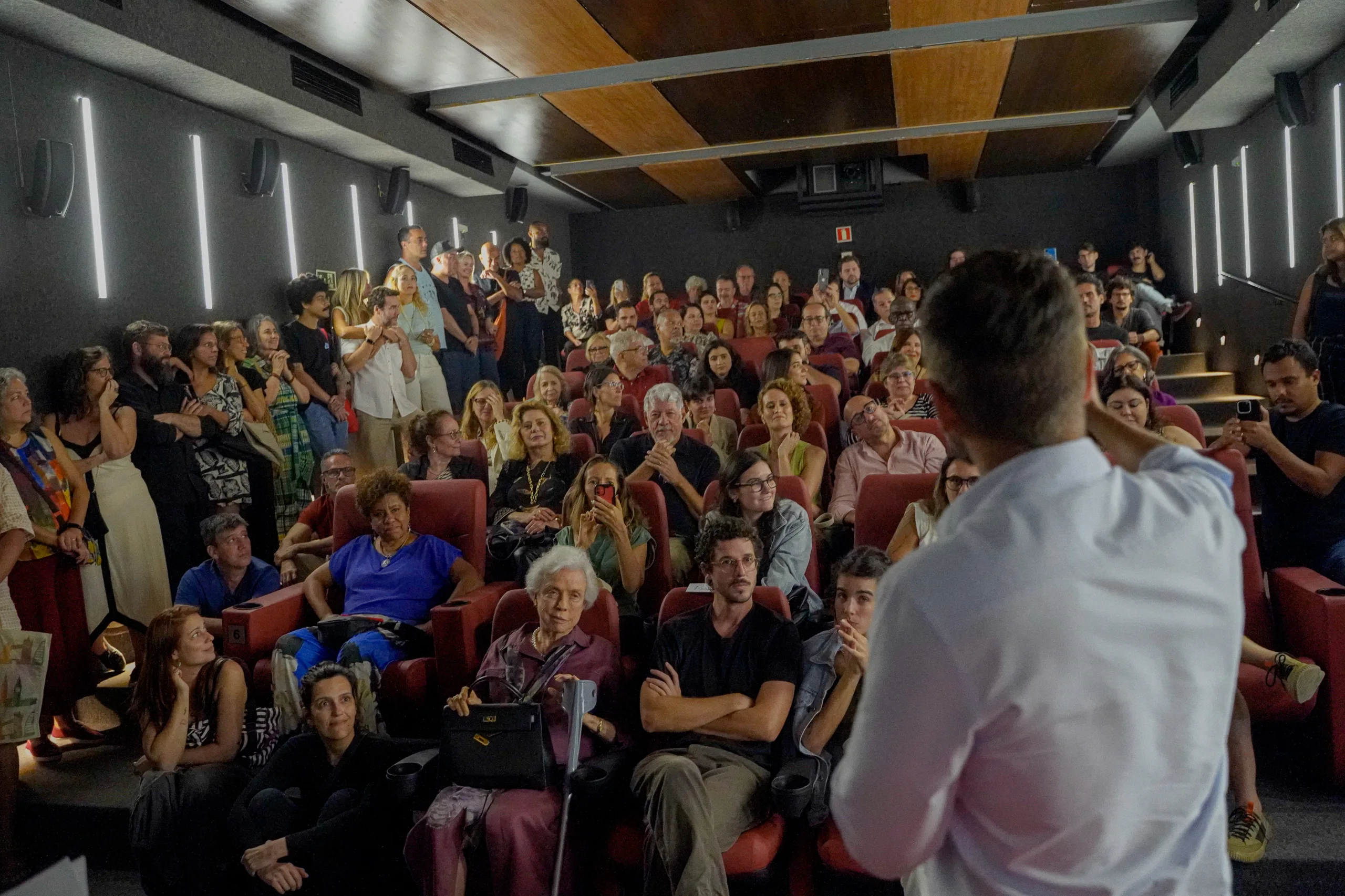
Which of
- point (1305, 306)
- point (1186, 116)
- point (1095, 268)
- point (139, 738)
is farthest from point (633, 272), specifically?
point (139, 738)

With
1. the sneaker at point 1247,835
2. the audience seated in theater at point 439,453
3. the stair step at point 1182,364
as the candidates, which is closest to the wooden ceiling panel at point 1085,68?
the stair step at point 1182,364

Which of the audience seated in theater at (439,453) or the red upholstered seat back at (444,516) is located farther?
the audience seated in theater at (439,453)

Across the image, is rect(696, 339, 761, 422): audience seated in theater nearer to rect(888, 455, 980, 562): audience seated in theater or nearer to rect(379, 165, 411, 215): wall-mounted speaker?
rect(888, 455, 980, 562): audience seated in theater

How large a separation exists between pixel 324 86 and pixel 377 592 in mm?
2988

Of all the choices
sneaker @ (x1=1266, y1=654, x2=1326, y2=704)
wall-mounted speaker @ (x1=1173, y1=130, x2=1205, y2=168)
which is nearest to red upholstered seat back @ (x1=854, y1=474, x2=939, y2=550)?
sneaker @ (x1=1266, y1=654, x2=1326, y2=704)

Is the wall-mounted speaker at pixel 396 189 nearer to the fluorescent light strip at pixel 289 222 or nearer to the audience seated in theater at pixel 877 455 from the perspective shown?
the fluorescent light strip at pixel 289 222

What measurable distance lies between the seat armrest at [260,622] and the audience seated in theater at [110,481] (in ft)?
2.26

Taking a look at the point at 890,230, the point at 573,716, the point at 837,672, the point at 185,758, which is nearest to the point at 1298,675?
the point at 837,672

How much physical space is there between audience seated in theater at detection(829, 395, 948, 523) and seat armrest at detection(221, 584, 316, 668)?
1.77 metres

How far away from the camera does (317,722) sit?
2.60 meters

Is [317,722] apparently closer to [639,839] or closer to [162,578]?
[639,839]

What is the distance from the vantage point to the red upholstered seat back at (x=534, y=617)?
8.75ft

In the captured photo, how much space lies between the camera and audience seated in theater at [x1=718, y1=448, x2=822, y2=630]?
2893 millimetres

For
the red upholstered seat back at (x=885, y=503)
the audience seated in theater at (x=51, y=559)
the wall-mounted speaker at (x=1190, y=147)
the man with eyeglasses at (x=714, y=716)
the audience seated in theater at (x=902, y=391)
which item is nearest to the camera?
the man with eyeglasses at (x=714, y=716)
